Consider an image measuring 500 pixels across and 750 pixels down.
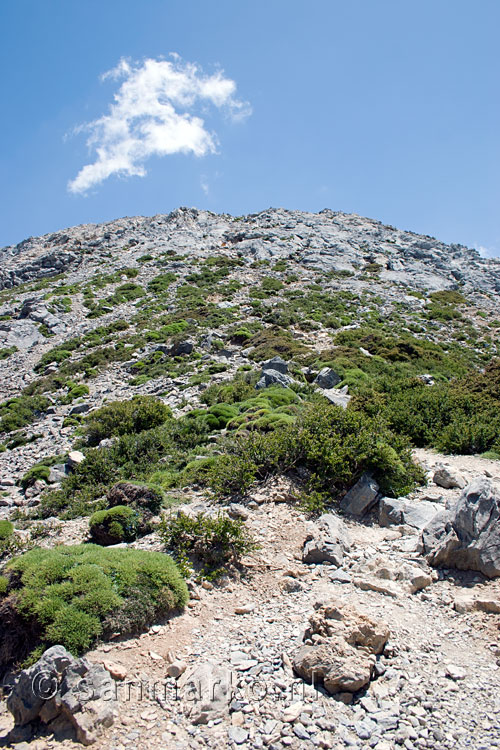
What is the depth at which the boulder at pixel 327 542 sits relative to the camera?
7.36m

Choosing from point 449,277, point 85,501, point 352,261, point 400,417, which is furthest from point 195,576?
point 449,277

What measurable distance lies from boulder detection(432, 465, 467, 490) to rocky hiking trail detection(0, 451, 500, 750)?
2873mm

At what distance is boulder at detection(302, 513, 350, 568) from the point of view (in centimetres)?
736

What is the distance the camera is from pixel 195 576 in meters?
7.04

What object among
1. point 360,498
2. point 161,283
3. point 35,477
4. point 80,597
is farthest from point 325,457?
point 161,283

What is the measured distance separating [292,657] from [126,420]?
11888 mm

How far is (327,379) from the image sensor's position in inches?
758

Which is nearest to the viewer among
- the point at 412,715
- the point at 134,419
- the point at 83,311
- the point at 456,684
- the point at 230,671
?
the point at 412,715

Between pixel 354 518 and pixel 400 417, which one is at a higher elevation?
pixel 400 417

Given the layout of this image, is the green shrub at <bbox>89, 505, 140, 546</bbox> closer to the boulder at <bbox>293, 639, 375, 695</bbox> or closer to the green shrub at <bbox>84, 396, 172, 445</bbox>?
the boulder at <bbox>293, 639, 375, 695</bbox>

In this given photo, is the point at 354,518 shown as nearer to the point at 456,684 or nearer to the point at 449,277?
the point at 456,684

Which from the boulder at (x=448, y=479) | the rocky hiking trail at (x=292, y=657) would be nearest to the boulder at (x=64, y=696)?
the rocky hiking trail at (x=292, y=657)

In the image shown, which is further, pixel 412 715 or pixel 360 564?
pixel 360 564

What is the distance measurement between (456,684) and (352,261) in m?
55.0
